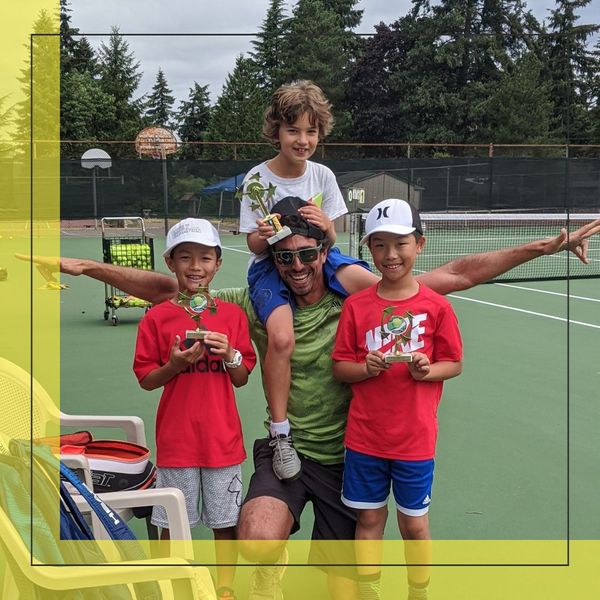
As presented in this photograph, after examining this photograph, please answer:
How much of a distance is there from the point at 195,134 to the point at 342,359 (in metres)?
18.3

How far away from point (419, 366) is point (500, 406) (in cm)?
326

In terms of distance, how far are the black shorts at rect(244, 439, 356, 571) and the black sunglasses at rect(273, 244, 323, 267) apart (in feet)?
1.87

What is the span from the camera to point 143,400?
17.6 feet

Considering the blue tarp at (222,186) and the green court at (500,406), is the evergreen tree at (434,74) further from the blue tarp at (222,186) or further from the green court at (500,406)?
the green court at (500,406)

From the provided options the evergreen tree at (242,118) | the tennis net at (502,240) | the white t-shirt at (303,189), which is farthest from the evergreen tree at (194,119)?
the white t-shirt at (303,189)

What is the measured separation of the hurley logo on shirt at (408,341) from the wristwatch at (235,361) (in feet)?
1.17

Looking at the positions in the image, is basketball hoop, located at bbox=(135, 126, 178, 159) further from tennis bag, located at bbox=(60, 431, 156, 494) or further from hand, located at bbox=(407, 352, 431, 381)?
hand, located at bbox=(407, 352, 431, 381)

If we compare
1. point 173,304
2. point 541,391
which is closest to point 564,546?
point 173,304

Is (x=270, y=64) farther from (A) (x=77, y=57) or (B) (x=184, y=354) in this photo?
(B) (x=184, y=354)

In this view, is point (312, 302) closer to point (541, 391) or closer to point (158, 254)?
point (541, 391)

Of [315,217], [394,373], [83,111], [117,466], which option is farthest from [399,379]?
[83,111]

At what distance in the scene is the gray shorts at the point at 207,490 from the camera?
2.41 m

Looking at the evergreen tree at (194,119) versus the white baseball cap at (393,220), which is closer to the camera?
the white baseball cap at (393,220)

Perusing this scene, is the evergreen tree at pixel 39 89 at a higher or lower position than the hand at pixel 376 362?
higher
